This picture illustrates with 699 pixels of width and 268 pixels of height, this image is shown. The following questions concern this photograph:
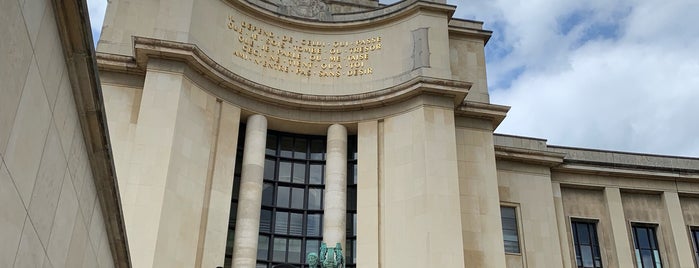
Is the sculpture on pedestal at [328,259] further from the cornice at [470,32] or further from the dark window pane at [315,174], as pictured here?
the cornice at [470,32]

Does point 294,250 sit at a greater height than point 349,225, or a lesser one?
lesser

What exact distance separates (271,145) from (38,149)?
66.4 ft

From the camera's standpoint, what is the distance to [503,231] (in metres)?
29.1

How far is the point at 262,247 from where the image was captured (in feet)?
85.7

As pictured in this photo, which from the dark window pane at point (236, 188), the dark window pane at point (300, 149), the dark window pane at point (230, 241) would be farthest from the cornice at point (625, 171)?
the dark window pane at point (230, 241)

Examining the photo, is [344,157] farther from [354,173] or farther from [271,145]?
[271,145]

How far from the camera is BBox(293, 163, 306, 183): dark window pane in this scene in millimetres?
28016

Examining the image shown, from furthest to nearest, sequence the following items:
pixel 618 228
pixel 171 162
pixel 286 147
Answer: pixel 618 228, pixel 286 147, pixel 171 162

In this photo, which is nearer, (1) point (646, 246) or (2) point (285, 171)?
(2) point (285, 171)

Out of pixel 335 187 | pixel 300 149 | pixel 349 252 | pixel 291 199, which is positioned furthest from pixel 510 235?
pixel 300 149

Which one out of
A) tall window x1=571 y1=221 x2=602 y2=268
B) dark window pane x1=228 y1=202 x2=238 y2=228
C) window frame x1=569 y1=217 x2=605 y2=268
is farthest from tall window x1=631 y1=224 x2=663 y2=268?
dark window pane x1=228 y1=202 x2=238 y2=228

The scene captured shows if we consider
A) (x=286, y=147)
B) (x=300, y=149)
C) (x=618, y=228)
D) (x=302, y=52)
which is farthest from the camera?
(x=618, y=228)

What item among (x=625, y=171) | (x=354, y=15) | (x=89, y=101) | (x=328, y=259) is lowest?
(x=328, y=259)

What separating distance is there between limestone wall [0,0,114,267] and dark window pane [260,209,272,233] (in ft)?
50.2
